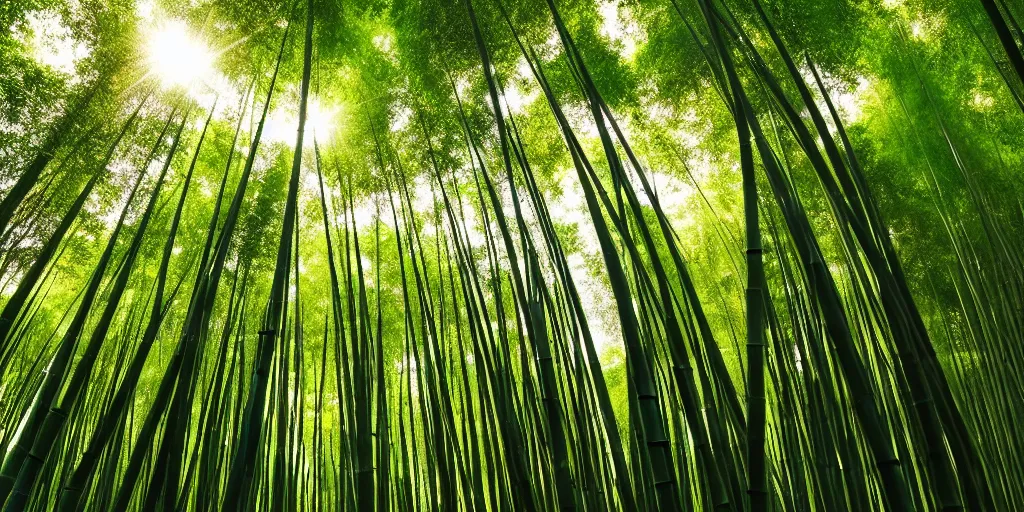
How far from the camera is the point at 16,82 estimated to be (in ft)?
11.0

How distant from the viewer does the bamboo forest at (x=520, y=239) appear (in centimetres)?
144

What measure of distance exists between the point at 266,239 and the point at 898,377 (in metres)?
3.79

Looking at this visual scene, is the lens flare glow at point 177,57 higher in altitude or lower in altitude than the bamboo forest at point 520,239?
higher

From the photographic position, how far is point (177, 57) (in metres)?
3.51

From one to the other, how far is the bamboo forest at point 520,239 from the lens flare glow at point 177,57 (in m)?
0.01

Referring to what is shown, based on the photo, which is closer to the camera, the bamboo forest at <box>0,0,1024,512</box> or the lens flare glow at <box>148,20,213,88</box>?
the bamboo forest at <box>0,0,1024,512</box>

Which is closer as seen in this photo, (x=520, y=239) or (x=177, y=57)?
(x=520, y=239)

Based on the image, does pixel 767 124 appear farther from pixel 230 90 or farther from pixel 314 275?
pixel 314 275

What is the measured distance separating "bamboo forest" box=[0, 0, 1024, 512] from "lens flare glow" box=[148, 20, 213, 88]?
1 centimetres

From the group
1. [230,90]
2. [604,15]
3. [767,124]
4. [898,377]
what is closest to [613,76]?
[604,15]

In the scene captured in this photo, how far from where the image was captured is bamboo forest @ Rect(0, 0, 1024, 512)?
1.44 meters

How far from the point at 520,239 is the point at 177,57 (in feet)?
7.87

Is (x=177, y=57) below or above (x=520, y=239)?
above

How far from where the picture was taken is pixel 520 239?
2723 millimetres
